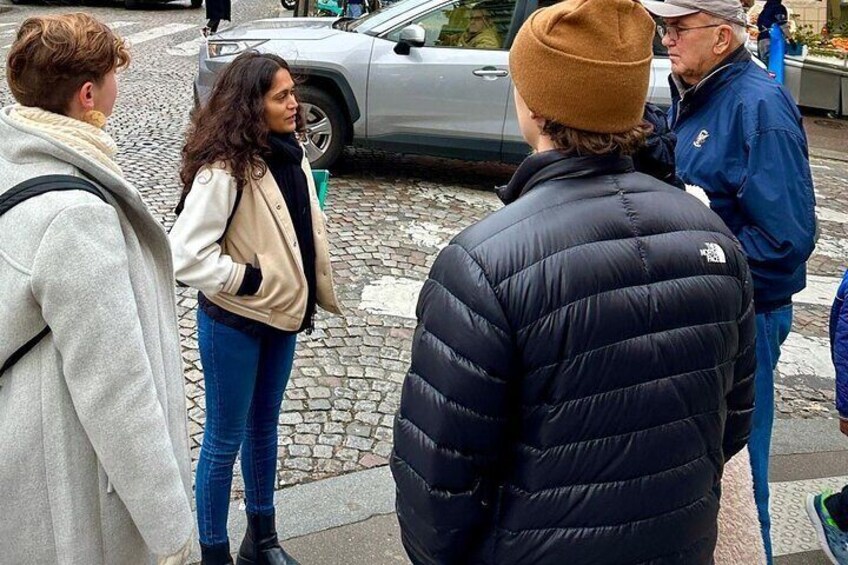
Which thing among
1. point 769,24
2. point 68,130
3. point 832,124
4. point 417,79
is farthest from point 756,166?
point 769,24

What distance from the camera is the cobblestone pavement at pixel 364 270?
413 cm

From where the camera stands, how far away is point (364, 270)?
5945mm

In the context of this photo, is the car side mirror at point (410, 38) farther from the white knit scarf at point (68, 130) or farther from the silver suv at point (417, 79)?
the white knit scarf at point (68, 130)

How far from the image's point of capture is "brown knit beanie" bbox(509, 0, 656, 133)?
64.9 inches

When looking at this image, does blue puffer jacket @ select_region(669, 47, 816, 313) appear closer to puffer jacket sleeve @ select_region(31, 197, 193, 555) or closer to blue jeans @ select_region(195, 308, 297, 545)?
blue jeans @ select_region(195, 308, 297, 545)

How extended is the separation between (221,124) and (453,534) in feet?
5.30

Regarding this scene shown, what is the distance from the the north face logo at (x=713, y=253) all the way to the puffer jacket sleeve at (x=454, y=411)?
46 cm

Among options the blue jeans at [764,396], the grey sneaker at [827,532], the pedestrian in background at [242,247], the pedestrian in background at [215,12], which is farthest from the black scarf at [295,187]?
the pedestrian in background at [215,12]

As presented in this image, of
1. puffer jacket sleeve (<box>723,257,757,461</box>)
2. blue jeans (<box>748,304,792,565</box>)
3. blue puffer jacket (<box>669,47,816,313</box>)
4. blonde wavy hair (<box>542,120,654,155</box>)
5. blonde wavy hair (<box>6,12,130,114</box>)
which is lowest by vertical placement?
blue jeans (<box>748,304,792,565</box>)

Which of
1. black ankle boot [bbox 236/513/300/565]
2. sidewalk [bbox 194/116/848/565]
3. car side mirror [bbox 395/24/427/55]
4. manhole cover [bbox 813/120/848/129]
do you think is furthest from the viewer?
manhole cover [bbox 813/120/848/129]

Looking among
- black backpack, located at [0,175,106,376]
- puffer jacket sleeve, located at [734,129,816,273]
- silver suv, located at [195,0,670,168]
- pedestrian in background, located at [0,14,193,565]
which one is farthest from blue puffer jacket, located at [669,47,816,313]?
silver suv, located at [195,0,670,168]

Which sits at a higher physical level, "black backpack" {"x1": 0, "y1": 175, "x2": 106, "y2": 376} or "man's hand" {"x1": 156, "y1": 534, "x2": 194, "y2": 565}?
"black backpack" {"x1": 0, "y1": 175, "x2": 106, "y2": 376}

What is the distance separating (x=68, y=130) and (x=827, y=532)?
3116 mm

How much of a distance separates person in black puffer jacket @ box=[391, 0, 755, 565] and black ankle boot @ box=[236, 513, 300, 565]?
1.54 m
